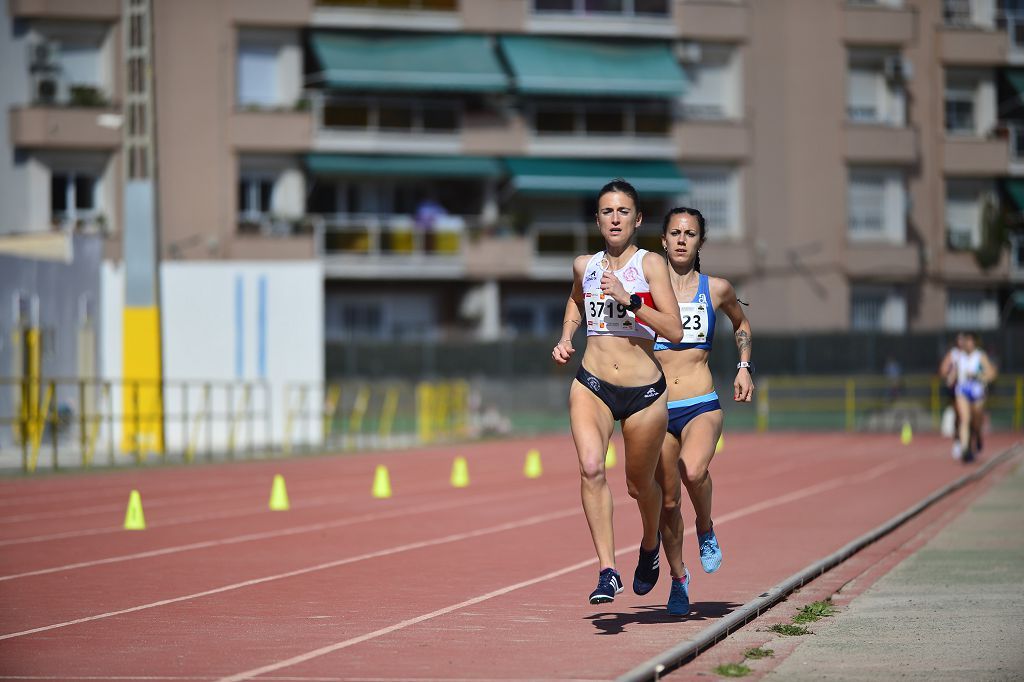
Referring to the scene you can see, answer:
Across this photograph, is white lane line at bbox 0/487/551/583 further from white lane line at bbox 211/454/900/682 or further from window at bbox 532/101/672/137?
window at bbox 532/101/672/137

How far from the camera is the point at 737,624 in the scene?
10.4 meters

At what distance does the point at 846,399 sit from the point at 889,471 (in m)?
21.4

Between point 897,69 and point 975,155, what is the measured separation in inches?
180

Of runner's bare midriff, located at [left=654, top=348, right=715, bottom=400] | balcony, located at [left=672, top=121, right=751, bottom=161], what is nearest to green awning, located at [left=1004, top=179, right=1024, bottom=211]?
balcony, located at [left=672, top=121, right=751, bottom=161]

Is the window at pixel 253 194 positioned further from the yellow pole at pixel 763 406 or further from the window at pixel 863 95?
the window at pixel 863 95

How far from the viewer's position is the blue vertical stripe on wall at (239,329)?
3744cm

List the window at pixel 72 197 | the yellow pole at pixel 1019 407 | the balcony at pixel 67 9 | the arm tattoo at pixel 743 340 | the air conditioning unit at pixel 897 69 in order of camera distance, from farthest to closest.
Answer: the air conditioning unit at pixel 897 69 → the window at pixel 72 197 → the balcony at pixel 67 9 → the yellow pole at pixel 1019 407 → the arm tattoo at pixel 743 340

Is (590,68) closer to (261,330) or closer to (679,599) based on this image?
(261,330)

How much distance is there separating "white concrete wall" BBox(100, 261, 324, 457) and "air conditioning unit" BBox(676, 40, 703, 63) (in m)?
22.3

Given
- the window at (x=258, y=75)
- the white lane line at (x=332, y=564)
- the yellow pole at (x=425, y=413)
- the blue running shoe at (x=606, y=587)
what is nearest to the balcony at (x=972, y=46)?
the window at (x=258, y=75)

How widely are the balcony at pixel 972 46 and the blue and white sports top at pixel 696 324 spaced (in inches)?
2027

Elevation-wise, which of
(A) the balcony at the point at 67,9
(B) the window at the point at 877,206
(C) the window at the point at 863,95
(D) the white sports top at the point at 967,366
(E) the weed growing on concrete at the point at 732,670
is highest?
(A) the balcony at the point at 67,9

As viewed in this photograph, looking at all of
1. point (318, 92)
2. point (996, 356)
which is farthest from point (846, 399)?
point (318, 92)

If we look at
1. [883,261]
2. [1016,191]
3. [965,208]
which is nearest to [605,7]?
[883,261]
